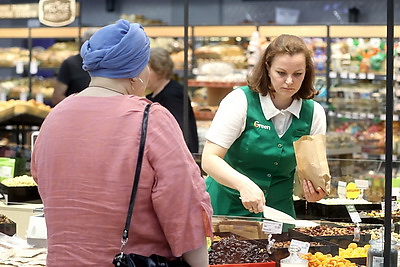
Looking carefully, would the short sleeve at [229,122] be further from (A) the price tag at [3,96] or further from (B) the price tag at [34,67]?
(B) the price tag at [34,67]

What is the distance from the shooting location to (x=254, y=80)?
3.46m

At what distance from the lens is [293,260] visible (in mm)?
2973

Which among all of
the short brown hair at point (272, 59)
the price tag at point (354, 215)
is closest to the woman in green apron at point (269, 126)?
the short brown hair at point (272, 59)

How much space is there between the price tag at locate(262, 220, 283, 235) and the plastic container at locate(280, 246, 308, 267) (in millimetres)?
120

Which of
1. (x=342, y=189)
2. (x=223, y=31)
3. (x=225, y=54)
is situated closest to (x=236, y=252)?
(x=342, y=189)

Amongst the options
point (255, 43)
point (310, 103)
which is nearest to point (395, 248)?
point (310, 103)

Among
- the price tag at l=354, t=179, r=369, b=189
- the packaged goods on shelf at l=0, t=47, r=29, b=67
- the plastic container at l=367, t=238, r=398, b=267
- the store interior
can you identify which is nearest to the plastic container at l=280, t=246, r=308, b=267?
the store interior

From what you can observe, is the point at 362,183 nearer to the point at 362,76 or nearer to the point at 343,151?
the point at 343,151

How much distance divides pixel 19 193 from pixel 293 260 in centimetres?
222

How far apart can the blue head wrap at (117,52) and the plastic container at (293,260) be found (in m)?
1.10

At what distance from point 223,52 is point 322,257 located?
6862 millimetres

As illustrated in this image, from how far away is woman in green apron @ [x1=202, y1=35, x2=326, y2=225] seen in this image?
132 inches

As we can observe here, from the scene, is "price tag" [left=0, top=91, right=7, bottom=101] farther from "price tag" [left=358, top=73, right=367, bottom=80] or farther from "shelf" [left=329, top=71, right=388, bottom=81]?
"price tag" [left=358, top=73, right=367, bottom=80]

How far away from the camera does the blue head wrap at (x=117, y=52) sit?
2.20 meters
